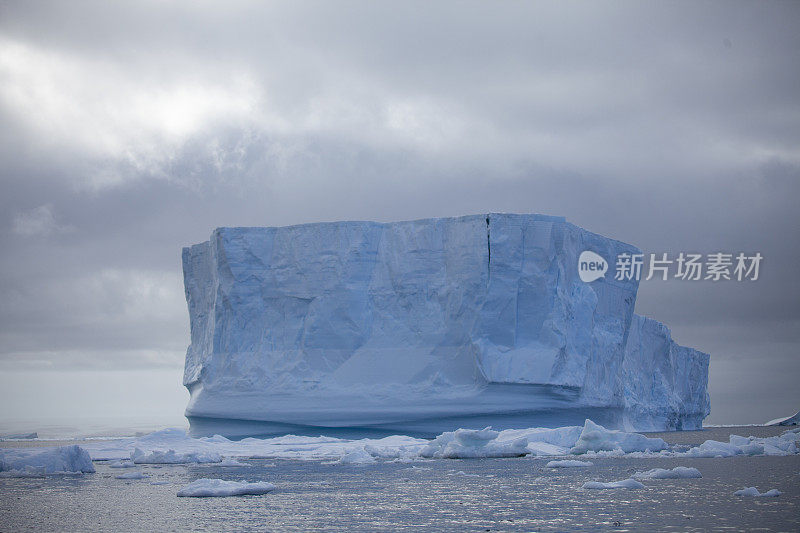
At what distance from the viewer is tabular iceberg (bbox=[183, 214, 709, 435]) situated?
740 inches

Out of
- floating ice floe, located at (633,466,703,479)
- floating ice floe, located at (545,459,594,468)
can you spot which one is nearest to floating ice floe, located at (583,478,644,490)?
floating ice floe, located at (633,466,703,479)

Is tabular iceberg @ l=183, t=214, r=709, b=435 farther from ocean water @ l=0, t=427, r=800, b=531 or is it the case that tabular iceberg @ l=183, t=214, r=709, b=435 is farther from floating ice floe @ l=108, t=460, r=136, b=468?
ocean water @ l=0, t=427, r=800, b=531

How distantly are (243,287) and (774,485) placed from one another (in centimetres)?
1362

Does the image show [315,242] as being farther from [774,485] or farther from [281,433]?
[774,485]

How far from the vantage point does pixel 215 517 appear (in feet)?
25.1

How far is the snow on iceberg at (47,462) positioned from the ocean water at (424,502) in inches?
13.6

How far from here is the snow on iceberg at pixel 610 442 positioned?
14.9m

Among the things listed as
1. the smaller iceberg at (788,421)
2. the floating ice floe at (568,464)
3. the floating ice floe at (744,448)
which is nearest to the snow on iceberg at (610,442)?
the floating ice floe at (744,448)

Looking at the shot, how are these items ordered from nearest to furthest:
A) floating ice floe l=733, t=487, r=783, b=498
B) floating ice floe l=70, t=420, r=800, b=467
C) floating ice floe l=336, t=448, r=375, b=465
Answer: floating ice floe l=733, t=487, r=783, b=498 < floating ice floe l=336, t=448, r=375, b=465 < floating ice floe l=70, t=420, r=800, b=467

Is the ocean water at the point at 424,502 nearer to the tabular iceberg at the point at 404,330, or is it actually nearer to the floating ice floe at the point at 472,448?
the floating ice floe at the point at 472,448

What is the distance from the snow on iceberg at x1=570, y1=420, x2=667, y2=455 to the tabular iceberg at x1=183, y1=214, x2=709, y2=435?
3102 mm

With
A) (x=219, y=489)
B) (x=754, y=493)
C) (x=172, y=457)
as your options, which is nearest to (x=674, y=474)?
(x=754, y=493)

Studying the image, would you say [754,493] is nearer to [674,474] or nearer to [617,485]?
[617,485]

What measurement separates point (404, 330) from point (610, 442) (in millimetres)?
5995
